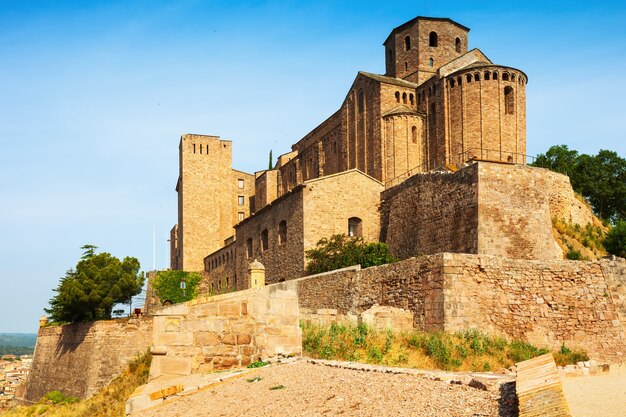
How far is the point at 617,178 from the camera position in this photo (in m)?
52.5

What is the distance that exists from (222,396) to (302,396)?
1.43 m

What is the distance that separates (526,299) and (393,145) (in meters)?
25.2

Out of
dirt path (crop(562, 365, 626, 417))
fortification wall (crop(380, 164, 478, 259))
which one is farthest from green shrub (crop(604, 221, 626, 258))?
dirt path (crop(562, 365, 626, 417))

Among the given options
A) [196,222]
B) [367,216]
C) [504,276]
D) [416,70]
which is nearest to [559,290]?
[504,276]

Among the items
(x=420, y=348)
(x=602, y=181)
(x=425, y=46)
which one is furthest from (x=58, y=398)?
(x=602, y=181)

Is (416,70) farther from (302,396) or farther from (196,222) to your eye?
(302,396)

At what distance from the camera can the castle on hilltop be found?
119 ft

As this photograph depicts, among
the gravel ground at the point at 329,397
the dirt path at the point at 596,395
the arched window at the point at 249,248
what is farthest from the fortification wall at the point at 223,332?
the arched window at the point at 249,248

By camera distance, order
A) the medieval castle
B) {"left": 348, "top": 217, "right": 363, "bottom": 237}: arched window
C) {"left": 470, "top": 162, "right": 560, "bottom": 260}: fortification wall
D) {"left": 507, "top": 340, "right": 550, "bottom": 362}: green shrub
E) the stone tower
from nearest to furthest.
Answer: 1. the medieval castle
2. {"left": 507, "top": 340, "right": 550, "bottom": 362}: green shrub
3. {"left": 470, "top": 162, "right": 560, "bottom": 260}: fortification wall
4. {"left": 348, "top": 217, "right": 363, "bottom": 237}: arched window
5. the stone tower

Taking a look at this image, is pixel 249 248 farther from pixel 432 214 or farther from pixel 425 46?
pixel 425 46

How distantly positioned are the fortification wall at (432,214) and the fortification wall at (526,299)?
9242mm

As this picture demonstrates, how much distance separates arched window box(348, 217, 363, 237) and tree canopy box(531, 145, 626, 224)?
20788mm

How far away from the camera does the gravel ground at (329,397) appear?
7301 mm

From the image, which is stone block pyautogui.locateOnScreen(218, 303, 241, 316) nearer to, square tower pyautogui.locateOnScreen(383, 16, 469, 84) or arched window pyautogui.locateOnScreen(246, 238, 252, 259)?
arched window pyautogui.locateOnScreen(246, 238, 252, 259)
